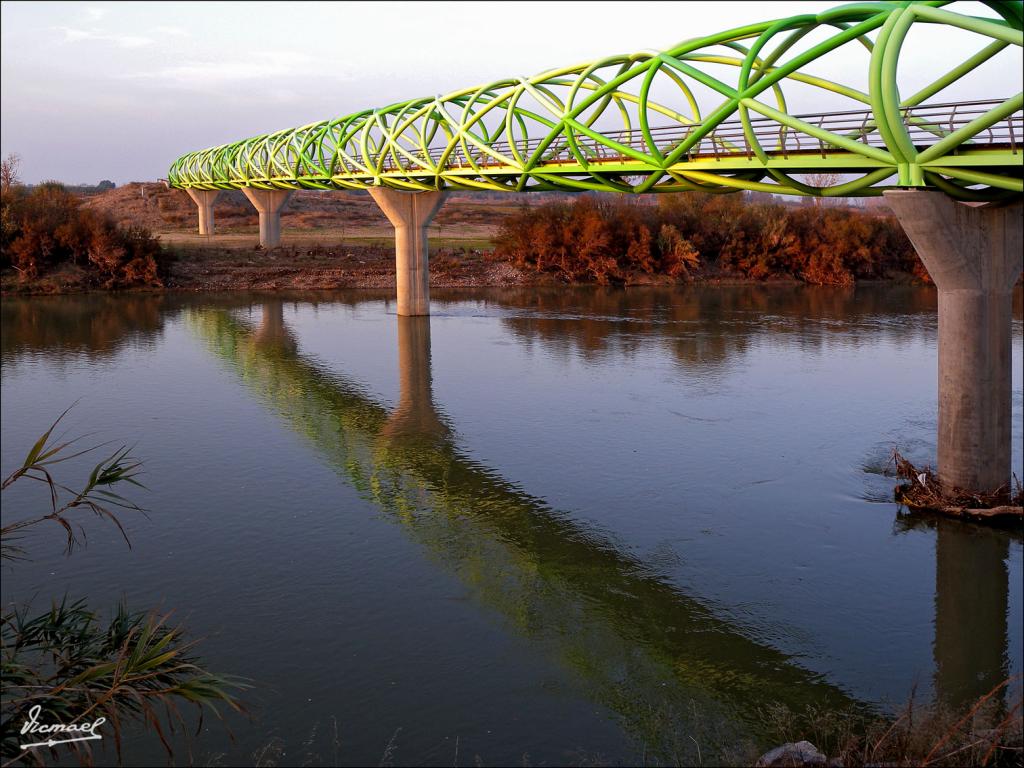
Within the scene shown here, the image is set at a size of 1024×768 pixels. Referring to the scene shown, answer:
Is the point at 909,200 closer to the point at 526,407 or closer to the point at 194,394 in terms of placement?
the point at 526,407

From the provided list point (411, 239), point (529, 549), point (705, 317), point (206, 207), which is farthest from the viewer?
point (206, 207)

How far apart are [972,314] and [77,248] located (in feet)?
165

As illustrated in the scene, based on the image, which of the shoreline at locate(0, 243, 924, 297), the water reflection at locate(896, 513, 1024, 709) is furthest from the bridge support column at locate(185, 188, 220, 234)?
the water reflection at locate(896, 513, 1024, 709)

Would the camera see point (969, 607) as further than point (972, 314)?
No

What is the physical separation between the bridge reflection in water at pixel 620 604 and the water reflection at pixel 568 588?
0.02 m

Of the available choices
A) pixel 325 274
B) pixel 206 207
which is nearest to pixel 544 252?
pixel 325 274

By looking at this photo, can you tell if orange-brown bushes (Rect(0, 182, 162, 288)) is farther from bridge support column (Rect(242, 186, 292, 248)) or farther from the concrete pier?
the concrete pier

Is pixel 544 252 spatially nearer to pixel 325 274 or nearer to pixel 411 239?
pixel 325 274

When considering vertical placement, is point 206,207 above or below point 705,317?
above

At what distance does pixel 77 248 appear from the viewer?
54625 millimetres

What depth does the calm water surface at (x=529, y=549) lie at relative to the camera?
10.2 meters

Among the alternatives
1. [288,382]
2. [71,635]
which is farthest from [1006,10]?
[288,382]

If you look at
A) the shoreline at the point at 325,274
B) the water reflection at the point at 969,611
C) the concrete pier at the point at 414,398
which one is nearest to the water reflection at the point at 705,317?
the shoreline at the point at 325,274

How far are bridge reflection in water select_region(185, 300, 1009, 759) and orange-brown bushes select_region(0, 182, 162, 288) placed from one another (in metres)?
36.9
